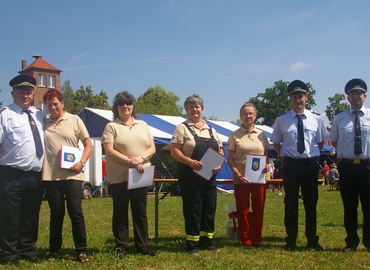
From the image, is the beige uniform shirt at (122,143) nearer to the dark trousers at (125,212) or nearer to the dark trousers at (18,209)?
the dark trousers at (125,212)

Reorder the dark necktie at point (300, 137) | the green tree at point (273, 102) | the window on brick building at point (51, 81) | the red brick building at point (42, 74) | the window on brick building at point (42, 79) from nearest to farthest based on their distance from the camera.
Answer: the dark necktie at point (300, 137), the red brick building at point (42, 74), the window on brick building at point (42, 79), the window on brick building at point (51, 81), the green tree at point (273, 102)

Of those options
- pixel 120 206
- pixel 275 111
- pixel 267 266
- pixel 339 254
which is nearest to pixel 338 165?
pixel 339 254

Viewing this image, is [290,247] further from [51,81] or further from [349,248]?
[51,81]

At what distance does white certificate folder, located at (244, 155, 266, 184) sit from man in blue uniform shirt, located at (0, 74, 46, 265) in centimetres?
237

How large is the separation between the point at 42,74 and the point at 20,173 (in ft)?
162

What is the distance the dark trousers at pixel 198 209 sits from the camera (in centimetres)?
455

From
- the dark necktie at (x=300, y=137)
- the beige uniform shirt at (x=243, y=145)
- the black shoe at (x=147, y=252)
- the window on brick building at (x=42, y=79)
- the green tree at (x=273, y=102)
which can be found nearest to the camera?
the black shoe at (x=147, y=252)

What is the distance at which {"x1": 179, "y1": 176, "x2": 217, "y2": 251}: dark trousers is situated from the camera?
14.9 feet

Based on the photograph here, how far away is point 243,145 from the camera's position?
4.82m

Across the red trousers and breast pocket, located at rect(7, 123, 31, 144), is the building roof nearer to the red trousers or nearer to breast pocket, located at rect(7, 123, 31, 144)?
breast pocket, located at rect(7, 123, 31, 144)

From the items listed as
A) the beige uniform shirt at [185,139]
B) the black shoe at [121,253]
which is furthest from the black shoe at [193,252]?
the beige uniform shirt at [185,139]

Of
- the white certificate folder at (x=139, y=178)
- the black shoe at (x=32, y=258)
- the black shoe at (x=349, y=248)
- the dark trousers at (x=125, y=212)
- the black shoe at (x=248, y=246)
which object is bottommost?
the black shoe at (x=32, y=258)

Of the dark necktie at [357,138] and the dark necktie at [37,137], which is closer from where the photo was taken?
the dark necktie at [37,137]

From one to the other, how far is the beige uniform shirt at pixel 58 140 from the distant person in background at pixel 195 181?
3.69 ft
